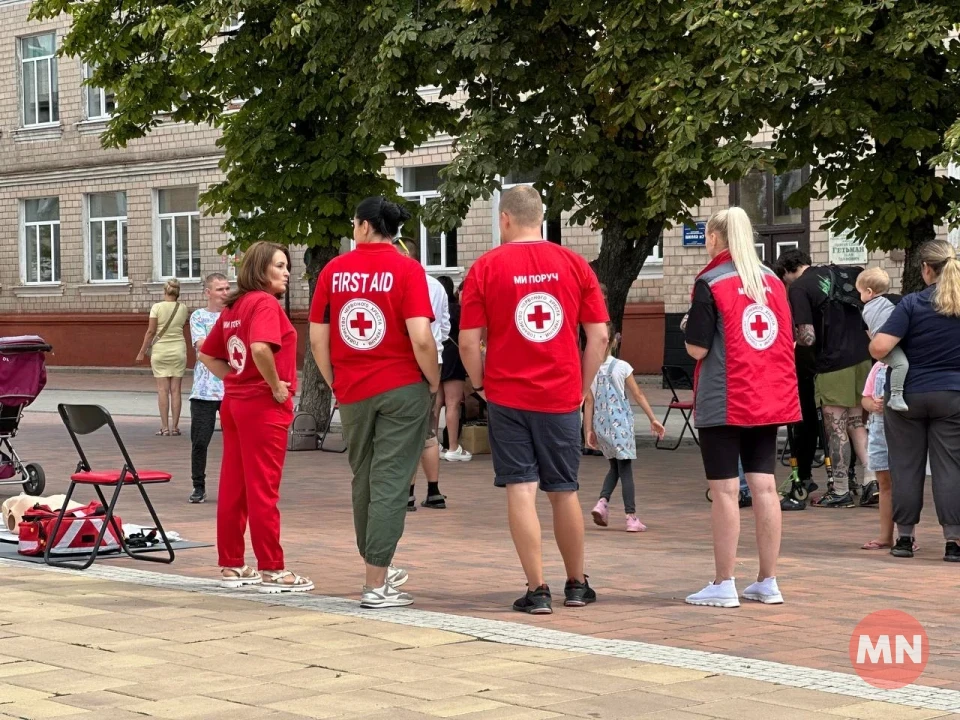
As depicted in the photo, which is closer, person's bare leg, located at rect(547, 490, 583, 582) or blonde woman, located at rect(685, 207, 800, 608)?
person's bare leg, located at rect(547, 490, 583, 582)

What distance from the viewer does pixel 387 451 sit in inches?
310

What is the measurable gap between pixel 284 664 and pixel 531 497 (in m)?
1.72

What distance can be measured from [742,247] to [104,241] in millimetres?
33466

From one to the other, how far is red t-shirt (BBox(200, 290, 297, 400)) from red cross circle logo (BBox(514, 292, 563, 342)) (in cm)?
140

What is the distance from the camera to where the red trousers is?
833 cm

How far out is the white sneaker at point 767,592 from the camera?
7898 millimetres

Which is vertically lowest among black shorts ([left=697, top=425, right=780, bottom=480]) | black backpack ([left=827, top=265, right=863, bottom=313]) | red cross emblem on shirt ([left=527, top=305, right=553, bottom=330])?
black shorts ([left=697, top=425, right=780, bottom=480])

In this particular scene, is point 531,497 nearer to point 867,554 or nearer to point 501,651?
point 501,651

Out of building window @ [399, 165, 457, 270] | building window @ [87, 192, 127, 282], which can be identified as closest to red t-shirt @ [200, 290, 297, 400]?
building window @ [399, 165, 457, 270]

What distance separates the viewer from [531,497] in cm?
770

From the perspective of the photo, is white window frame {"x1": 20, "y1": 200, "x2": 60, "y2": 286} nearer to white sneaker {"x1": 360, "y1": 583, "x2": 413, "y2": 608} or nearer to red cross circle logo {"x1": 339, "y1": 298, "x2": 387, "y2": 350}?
red cross circle logo {"x1": 339, "y1": 298, "x2": 387, "y2": 350}

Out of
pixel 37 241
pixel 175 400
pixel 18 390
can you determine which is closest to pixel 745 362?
pixel 18 390

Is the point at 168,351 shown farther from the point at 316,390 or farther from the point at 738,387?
the point at 738,387

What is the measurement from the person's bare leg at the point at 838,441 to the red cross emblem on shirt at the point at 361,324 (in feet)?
17.6
